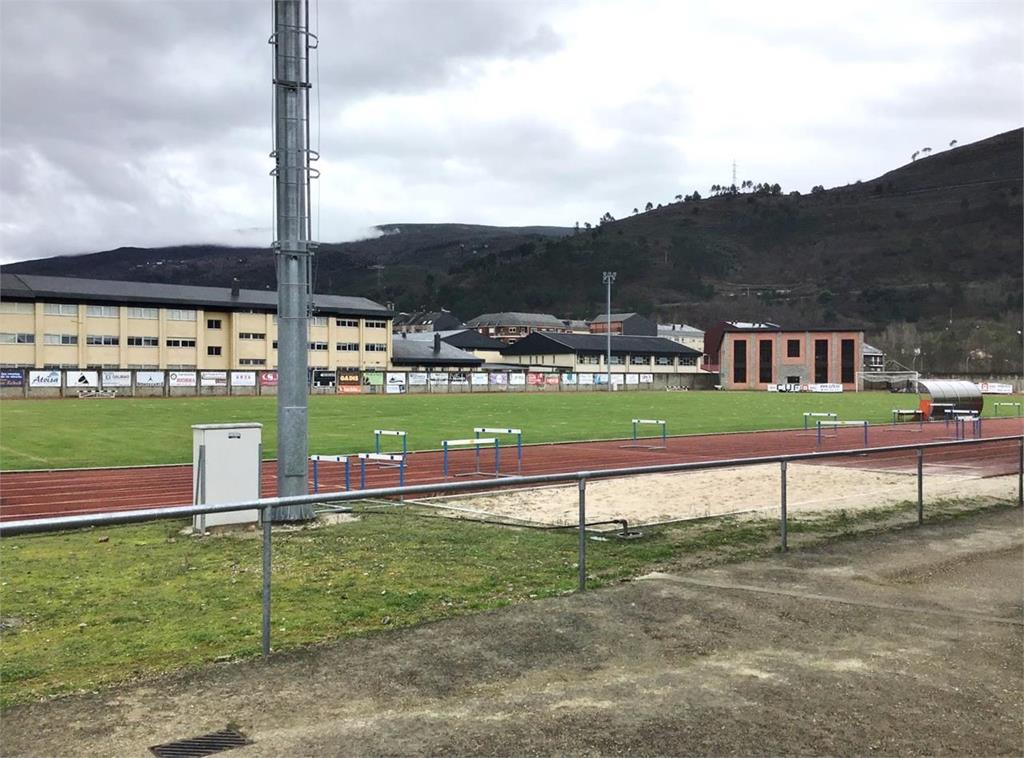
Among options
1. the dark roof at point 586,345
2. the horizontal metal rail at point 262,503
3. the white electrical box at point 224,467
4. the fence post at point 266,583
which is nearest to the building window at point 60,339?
the dark roof at point 586,345

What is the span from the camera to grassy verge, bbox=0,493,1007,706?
639cm

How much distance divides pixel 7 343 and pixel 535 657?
79.1 metres

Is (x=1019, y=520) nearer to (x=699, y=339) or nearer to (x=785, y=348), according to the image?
(x=785, y=348)

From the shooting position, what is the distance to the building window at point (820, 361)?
108m

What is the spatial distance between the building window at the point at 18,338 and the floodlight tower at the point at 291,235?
72020 millimetres

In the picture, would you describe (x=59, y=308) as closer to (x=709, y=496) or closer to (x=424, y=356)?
(x=424, y=356)

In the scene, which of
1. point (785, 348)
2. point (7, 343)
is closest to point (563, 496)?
point (7, 343)

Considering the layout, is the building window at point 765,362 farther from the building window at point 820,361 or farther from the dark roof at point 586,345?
the dark roof at point 586,345

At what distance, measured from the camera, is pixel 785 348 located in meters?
110

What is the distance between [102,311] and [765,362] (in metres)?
75.0

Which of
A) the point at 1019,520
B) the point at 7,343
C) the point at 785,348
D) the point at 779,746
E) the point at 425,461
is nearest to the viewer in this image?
the point at 779,746

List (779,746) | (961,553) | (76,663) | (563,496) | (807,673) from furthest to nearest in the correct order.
A: (563,496) < (961,553) < (76,663) < (807,673) < (779,746)

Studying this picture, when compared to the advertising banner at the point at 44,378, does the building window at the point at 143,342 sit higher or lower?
higher

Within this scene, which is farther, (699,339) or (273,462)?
(699,339)
